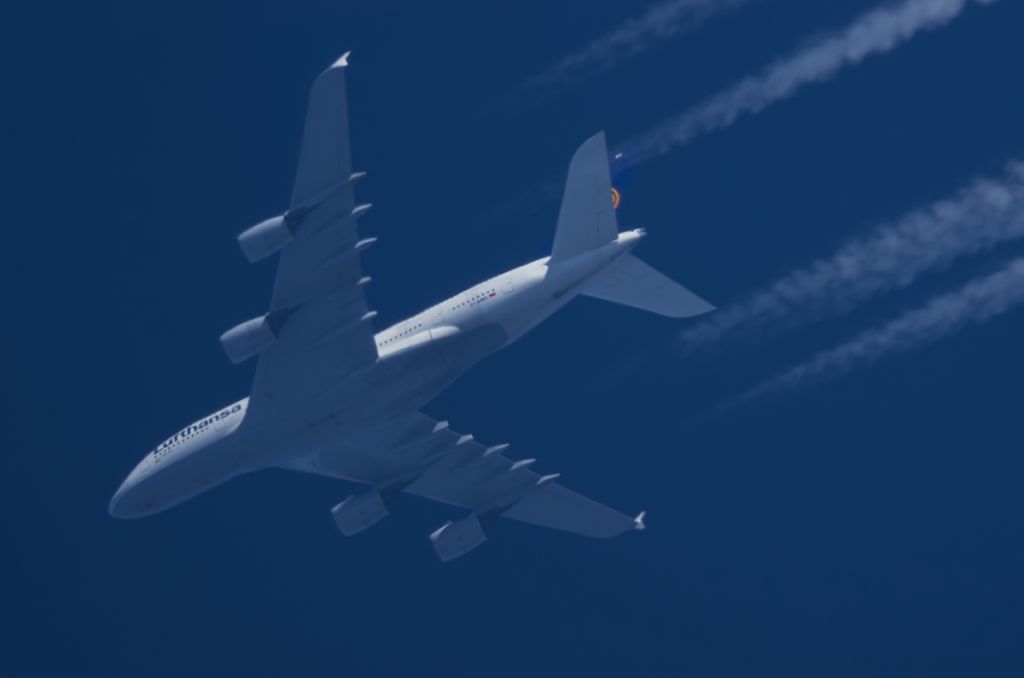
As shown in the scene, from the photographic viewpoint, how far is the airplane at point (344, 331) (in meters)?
48.5

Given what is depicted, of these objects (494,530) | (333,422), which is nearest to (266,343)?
(333,422)

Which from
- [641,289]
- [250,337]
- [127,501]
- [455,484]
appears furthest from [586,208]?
[127,501]

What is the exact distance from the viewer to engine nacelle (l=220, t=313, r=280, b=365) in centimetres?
5050

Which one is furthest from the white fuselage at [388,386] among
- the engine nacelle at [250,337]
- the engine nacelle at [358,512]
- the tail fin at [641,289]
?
the engine nacelle at [250,337]

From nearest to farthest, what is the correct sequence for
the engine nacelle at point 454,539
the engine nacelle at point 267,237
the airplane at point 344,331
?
the engine nacelle at point 267,237
the airplane at point 344,331
the engine nacelle at point 454,539

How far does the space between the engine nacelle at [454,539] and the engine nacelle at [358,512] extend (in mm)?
2070

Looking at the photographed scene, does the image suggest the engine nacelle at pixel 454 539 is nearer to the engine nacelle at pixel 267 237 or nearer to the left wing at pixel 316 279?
the left wing at pixel 316 279

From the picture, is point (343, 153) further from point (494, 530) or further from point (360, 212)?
point (494, 530)

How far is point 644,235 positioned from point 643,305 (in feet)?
6.90

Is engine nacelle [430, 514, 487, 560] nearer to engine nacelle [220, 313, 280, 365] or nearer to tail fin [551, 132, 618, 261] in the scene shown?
engine nacelle [220, 313, 280, 365]

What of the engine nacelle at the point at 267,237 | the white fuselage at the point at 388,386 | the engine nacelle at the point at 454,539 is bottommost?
the engine nacelle at the point at 454,539

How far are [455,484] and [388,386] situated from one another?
6.63m

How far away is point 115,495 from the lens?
5447 centimetres

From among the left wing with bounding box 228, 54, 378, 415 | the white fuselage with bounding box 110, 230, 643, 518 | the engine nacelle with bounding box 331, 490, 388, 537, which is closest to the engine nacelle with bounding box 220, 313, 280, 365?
the left wing with bounding box 228, 54, 378, 415
